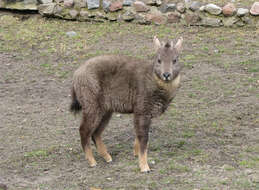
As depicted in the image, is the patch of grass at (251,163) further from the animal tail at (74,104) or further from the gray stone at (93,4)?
the gray stone at (93,4)

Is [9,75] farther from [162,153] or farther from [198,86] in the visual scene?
[162,153]

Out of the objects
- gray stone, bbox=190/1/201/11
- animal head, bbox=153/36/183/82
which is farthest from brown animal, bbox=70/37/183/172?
gray stone, bbox=190/1/201/11

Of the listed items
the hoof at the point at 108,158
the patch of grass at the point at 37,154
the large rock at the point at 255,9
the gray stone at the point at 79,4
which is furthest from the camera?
the gray stone at the point at 79,4

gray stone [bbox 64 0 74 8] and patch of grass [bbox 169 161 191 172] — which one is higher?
patch of grass [bbox 169 161 191 172]

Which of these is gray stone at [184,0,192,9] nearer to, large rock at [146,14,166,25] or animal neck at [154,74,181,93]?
large rock at [146,14,166,25]

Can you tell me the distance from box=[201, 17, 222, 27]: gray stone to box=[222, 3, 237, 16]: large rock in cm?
24

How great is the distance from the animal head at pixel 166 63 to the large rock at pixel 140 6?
6033 mm

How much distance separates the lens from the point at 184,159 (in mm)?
6980

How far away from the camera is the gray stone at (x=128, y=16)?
42.0 ft

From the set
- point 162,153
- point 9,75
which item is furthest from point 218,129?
point 9,75

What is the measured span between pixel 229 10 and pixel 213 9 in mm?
362

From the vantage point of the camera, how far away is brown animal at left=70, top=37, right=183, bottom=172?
266 inches

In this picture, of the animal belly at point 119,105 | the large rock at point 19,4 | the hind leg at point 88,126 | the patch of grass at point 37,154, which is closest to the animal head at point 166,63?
the animal belly at point 119,105

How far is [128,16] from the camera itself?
42.1ft
